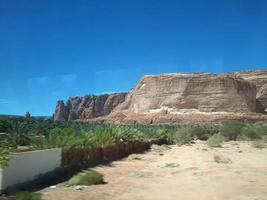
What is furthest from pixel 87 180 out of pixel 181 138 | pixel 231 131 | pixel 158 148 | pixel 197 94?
pixel 197 94

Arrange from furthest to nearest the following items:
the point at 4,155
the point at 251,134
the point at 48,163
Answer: the point at 251,134 < the point at 48,163 < the point at 4,155

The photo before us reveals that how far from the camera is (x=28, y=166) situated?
13.6 meters

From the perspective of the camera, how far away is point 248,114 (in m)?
90.7

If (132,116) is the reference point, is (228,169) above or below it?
below

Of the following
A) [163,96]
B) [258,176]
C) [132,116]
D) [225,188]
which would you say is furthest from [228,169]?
[163,96]

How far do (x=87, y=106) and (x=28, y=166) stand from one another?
6432 inches

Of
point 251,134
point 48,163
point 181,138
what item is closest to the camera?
point 48,163

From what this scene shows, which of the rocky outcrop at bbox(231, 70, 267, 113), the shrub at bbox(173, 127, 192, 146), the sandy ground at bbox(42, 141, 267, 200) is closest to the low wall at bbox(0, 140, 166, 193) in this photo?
the sandy ground at bbox(42, 141, 267, 200)

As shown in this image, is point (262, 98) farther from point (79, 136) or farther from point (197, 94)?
point (79, 136)

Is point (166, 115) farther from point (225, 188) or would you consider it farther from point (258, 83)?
point (225, 188)

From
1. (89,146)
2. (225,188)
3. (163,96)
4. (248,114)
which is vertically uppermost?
(163,96)

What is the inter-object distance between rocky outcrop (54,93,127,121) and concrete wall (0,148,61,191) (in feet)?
483

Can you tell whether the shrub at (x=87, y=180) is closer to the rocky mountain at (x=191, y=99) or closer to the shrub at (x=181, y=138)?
the shrub at (x=181, y=138)

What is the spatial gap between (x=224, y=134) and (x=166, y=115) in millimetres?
45852
